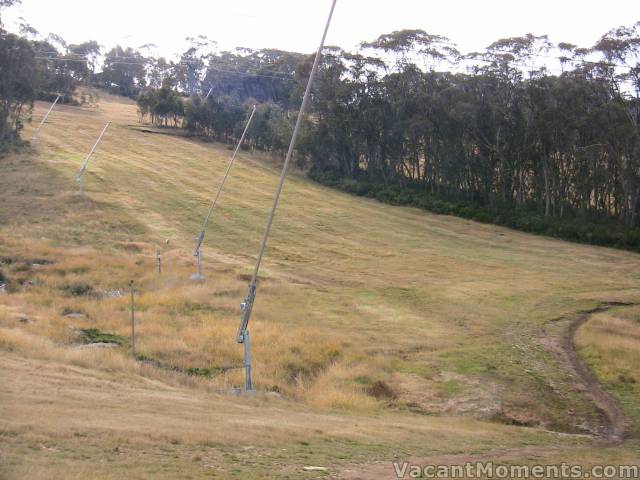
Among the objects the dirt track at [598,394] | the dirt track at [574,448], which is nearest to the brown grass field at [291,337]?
the dirt track at [574,448]

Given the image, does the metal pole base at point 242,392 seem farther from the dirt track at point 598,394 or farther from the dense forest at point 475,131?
the dense forest at point 475,131

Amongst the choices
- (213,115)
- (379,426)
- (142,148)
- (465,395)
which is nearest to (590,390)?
(465,395)

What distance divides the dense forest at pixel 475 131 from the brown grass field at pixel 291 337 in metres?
5.22

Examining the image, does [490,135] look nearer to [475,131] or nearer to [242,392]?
[475,131]

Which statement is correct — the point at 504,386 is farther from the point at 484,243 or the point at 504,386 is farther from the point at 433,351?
the point at 484,243

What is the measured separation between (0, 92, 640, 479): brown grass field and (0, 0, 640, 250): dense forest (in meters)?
5.22

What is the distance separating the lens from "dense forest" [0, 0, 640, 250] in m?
56.1

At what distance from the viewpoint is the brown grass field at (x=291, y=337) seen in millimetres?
12773

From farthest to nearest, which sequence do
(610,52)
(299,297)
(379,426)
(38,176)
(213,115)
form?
1. (213,115)
2. (38,176)
3. (610,52)
4. (299,297)
5. (379,426)

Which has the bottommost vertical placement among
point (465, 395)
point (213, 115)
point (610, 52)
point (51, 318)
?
point (51, 318)

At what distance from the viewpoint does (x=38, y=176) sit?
62.8m

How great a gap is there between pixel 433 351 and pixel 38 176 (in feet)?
149

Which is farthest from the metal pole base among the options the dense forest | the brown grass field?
the dense forest

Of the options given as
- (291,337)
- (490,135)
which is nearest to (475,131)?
(490,135)
